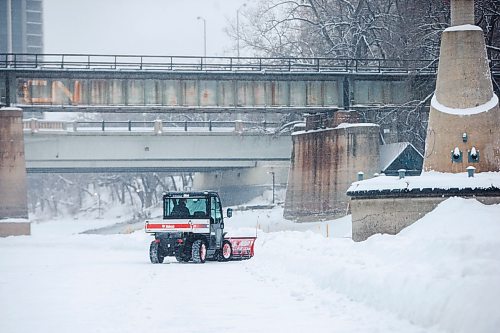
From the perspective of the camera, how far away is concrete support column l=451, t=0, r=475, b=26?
34562 mm

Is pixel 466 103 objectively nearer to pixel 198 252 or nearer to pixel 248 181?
pixel 198 252

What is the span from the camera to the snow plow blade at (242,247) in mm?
36031

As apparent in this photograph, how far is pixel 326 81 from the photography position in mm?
60750

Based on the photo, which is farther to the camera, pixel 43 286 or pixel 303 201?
pixel 303 201

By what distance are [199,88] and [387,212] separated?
26099mm

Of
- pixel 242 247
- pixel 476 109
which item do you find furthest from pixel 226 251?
pixel 476 109

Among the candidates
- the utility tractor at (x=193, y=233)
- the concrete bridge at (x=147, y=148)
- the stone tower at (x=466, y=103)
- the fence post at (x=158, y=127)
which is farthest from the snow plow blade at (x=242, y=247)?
the fence post at (x=158, y=127)

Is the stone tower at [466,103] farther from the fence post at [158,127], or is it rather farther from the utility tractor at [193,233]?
the fence post at [158,127]

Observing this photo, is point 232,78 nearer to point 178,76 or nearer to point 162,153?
point 178,76

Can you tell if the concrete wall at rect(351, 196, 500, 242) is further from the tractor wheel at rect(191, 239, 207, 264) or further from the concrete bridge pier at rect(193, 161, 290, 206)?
the concrete bridge pier at rect(193, 161, 290, 206)

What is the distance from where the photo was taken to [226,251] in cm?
3638

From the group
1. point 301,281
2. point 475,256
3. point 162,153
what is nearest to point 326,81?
point 162,153

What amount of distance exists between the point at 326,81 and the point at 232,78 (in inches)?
230

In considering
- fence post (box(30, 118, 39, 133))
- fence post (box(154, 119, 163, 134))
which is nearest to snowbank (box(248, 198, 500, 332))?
fence post (box(154, 119, 163, 134))
